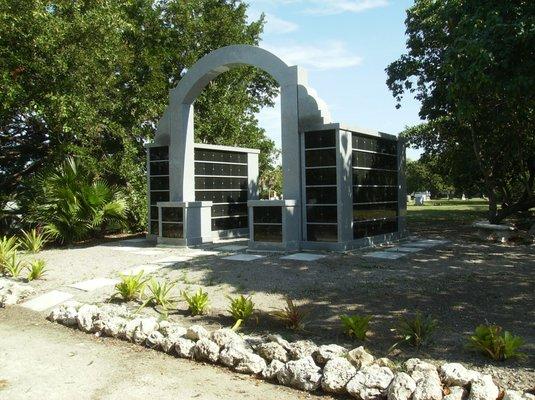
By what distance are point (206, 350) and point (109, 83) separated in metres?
13.1

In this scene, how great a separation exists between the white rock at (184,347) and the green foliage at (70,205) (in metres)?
9.25

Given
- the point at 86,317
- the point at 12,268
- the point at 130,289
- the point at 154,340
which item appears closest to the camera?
the point at 154,340

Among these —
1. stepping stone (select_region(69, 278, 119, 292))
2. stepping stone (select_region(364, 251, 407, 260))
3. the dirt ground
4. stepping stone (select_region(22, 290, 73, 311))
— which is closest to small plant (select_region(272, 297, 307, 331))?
the dirt ground

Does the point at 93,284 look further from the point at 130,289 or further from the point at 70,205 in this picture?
the point at 70,205

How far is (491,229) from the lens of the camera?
13688 mm

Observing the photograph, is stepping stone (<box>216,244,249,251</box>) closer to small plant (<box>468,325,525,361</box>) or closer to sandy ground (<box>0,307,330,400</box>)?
sandy ground (<box>0,307,330,400</box>)

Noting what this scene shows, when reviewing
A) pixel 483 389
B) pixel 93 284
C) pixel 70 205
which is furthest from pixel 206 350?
pixel 70 205

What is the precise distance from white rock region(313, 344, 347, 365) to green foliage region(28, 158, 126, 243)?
10.5m

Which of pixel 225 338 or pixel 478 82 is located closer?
pixel 225 338

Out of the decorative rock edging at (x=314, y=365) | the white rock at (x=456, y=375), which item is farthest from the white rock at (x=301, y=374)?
the white rock at (x=456, y=375)

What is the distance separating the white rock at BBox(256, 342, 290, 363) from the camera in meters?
4.26

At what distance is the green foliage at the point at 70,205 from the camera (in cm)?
1297

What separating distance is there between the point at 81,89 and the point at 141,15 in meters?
6.67

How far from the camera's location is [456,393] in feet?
11.1
